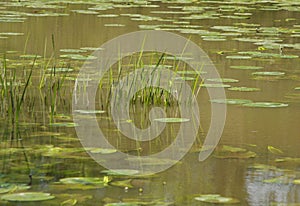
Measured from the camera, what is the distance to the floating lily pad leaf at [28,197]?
106 inches

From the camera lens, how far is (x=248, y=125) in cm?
398

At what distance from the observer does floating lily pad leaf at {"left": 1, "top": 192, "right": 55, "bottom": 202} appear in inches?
106

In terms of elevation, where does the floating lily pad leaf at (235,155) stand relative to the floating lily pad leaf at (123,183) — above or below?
above

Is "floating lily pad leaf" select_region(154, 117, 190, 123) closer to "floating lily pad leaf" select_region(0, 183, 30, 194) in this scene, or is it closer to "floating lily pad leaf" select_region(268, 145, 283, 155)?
"floating lily pad leaf" select_region(268, 145, 283, 155)

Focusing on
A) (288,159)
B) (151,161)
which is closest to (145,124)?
(151,161)

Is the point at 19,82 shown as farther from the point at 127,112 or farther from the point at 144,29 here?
the point at 144,29

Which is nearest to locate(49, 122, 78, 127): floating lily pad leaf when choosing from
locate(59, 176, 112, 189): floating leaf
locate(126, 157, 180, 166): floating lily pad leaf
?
locate(126, 157, 180, 166): floating lily pad leaf

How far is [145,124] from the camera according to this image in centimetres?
394

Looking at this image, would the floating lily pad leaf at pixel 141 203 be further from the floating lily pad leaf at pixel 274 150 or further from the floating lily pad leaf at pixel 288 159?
the floating lily pad leaf at pixel 274 150

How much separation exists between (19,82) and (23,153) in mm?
1384

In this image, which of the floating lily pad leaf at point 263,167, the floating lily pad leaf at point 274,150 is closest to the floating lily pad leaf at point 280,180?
the floating lily pad leaf at point 263,167

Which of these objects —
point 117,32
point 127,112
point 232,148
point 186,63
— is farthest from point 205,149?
point 117,32

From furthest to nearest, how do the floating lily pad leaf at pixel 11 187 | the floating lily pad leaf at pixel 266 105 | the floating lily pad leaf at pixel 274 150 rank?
the floating lily pad leaf at pixel 266 105, the floating lily pad leaf at pixel 274 150, the floating lily pad leaf at pixel 11 187

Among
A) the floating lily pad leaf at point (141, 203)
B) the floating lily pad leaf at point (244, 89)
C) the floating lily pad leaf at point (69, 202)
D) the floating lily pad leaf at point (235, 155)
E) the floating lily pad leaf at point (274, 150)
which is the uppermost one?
the floating lily pad leaf at point (244, 89)
